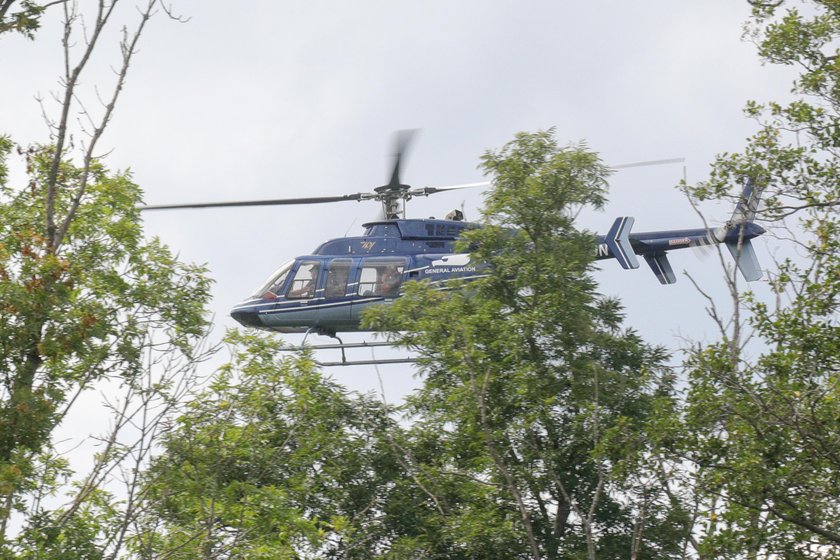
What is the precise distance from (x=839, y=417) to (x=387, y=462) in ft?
40.0

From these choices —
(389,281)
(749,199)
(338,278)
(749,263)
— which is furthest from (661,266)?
(749,199)

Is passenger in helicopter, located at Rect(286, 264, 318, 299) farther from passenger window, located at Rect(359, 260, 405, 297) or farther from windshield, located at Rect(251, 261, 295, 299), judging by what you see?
passenger window, located at Rect(359, 260, 405, 297)

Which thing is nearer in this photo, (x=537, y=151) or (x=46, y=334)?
(x=46, y=334)

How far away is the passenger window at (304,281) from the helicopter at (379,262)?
24mm

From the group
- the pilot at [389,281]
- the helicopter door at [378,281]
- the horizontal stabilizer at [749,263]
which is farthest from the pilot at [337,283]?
the horizontal stabilizer at [749,263]

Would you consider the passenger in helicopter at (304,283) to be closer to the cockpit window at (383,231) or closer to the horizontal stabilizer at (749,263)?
the cockpit window at (383,231)

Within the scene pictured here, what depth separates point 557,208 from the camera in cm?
→ 2270

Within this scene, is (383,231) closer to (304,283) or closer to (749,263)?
(304,283)

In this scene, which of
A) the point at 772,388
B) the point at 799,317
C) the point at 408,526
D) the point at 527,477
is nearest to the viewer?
the point at 772,388

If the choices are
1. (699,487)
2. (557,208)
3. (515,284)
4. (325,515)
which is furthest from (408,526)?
(699,487)

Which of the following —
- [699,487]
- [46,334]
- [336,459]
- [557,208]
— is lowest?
[699,487]

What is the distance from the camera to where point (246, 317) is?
100 ft

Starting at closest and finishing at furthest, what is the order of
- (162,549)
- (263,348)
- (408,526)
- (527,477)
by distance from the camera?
(162,549) → (527,477) → (408,526) → (263,348)

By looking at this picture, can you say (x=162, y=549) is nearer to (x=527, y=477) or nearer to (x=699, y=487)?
(x=527, y=477)
